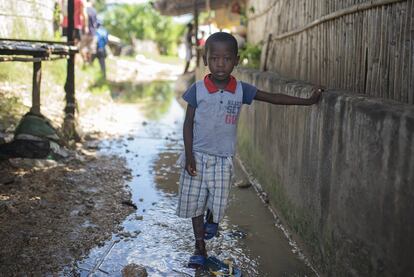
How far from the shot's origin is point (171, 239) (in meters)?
3.65

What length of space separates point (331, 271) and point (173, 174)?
290 cm

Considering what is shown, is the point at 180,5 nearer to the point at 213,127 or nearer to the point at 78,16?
the point at 78,16

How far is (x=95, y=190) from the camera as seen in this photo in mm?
4645

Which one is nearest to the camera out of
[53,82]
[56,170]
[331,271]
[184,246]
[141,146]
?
[331,271]

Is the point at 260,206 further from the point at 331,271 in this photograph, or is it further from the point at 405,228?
the point at 405,228

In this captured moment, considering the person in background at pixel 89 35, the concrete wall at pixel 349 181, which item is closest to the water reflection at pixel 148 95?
the person in background at pixel 89 35

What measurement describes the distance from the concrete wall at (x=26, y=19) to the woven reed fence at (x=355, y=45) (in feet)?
11.1

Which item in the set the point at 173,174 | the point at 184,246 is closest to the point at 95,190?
the point at 173,174

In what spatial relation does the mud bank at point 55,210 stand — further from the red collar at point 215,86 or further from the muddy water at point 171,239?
the red collar at point 215,86

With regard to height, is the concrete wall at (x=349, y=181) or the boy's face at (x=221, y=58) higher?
the boy's face at (x=221, y=58)

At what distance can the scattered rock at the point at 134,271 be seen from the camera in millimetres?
2963

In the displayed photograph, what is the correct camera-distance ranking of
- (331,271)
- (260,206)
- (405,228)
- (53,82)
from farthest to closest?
1. (53,82)
2. (260,206)
3. (331,271)
4. (405,228)

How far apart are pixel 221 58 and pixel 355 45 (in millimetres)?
896

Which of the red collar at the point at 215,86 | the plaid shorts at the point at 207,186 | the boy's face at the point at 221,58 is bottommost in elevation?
the plaid shorts at the point at 207,186
